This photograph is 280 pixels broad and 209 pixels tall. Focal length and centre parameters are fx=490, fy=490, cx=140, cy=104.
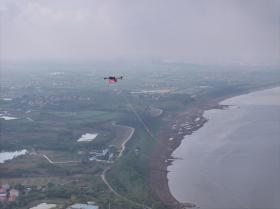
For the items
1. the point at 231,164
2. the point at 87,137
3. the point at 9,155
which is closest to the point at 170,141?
the point at 87,137

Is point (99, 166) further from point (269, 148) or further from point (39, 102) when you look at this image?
point (39, 102)

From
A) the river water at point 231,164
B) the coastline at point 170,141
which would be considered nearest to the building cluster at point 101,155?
the coastline at point 170,141

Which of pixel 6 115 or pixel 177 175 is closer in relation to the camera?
→ pixel 177 175

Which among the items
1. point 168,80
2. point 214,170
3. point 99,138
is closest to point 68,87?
point 168,80

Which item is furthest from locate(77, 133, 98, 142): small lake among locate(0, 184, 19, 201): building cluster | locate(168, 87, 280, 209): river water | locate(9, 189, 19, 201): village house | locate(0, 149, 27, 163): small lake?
locate(9, 189, 19, 201): village house

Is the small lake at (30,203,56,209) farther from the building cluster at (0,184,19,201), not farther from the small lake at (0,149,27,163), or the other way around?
the small lake at (0,149,27,163)

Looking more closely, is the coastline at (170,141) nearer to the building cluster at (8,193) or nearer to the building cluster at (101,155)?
the building cluster at (101,155)

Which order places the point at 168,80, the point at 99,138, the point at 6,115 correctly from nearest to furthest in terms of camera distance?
the point at 99,138, the point at 6,115, the point at 168,80
